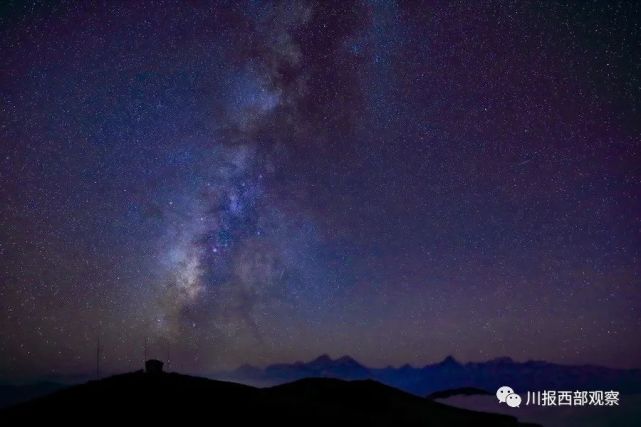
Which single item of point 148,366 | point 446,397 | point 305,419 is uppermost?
point 148,366

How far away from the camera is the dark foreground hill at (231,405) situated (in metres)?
12.5

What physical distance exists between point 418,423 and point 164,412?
7084mm

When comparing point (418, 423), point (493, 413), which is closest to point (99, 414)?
point (418, 423)

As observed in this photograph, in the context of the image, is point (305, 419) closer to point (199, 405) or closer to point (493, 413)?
point (199, 405)

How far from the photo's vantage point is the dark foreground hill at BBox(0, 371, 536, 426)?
1246 cm

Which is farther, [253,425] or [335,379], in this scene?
[335,379]

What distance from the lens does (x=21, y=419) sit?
41.1ft

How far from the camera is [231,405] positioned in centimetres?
1348

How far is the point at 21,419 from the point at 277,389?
21.9 ft

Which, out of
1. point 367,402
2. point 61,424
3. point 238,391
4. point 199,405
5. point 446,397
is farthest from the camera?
point 446,397

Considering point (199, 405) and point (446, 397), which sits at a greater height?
point (199, 405)

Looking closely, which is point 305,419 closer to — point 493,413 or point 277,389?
point 277,389

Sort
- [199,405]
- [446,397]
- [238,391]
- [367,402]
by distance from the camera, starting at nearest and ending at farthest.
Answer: [199,405] → [238,391] → [367,402] → [446,397]

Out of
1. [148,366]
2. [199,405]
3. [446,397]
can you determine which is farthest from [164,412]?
[446,397]
